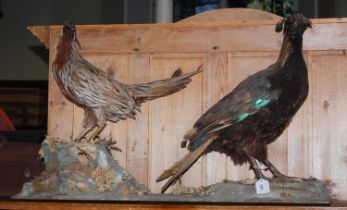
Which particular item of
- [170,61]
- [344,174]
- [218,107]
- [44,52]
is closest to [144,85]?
[170,61]

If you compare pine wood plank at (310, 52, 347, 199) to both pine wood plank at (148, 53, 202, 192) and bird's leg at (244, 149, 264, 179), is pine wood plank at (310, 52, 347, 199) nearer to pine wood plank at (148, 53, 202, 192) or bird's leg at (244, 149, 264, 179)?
bird's leg at (244, 149, 264, 179)

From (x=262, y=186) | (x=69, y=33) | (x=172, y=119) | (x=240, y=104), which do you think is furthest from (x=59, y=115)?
(x=262, y=186)

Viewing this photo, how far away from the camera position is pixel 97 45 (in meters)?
1.88

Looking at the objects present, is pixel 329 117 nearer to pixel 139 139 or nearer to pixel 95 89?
pixel 139 139

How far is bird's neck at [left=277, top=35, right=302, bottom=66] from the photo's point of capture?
175 centimetres

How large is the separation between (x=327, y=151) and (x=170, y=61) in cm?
59

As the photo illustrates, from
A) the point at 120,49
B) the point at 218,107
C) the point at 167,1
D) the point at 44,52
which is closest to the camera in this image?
the point at 218,107

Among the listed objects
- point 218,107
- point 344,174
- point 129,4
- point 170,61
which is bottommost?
point 344,174

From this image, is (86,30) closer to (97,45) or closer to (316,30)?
(97,45)

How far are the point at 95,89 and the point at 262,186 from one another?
0.60 m

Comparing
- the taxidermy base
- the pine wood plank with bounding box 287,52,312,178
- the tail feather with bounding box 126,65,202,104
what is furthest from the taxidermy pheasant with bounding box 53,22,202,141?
the pine wood plank with bounding box 287,52,312,178

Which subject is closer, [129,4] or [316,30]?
[316,30]

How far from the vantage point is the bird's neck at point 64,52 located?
1811 millimetres

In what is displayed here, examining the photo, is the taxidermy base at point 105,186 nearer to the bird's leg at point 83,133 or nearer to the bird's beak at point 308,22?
the bird's leg at point 83,133
